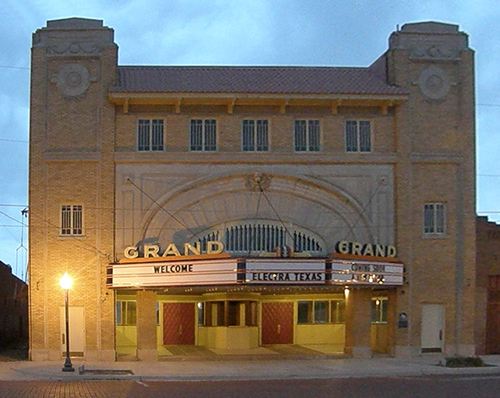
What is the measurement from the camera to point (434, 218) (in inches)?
1512

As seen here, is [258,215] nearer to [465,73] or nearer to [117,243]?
[117,243]

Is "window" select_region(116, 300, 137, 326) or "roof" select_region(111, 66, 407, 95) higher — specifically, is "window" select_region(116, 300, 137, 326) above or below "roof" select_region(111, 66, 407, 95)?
below

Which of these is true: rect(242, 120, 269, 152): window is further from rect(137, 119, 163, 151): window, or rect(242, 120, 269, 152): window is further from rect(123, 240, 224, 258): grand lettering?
rect(123, 240, 224, 258): grand lettering

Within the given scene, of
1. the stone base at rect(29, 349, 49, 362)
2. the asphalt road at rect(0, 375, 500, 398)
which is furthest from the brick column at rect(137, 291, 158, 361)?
the asphalt road at rect(0, 375, 500, 398)

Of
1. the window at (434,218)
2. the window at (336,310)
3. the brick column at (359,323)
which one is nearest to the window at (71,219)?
the brick column at (359,323)

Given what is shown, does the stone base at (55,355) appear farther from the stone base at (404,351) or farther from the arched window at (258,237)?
the stone base at (404,351)

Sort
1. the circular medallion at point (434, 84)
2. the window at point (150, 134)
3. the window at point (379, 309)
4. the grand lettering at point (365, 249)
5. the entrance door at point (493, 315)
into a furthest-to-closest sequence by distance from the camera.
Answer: the window at point (379, 309)
the entrance door at point (493, 315)
the circular medallion at point (434, 84)
the window at point (150, 134)
the grand lettering at point (365, 249)

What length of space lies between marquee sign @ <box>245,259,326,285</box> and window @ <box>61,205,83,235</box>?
24.5 ft

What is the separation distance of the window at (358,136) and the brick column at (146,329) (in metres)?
10.2

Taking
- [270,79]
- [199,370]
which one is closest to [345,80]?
[270,79]

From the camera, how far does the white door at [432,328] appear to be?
125 ft

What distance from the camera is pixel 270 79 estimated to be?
39.3 meters

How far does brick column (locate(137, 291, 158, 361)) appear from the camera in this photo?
120 ft

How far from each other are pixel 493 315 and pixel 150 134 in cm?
1652
